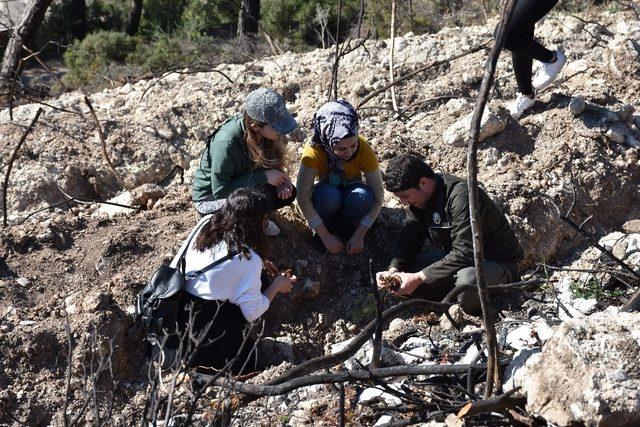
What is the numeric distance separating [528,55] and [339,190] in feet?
4.89

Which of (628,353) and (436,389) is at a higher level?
(628,353)

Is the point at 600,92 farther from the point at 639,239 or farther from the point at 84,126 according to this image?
the point at 84,126

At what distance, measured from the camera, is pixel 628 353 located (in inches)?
126

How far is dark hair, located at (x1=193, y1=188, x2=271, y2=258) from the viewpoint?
4.02m

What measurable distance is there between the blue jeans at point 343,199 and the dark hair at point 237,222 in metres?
0.86

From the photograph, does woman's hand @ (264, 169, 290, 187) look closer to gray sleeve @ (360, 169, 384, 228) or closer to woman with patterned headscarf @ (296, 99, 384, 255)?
woman with patterned headscarf @ (296, 99, 384, 255)

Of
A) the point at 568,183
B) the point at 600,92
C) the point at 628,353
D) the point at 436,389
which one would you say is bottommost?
the point at 436,389

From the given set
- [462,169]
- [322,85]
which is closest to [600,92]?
[462,169]

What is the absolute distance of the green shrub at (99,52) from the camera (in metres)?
13.3

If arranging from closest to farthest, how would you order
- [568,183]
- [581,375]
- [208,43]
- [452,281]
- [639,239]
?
[581,375] → [452,281] → [639,239] → [568,183] → [208,43]

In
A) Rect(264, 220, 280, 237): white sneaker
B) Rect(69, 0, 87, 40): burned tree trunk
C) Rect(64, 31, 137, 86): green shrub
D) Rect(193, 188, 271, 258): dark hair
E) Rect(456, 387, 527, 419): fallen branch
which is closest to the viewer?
Rect(456, 387, 527, 419): fallen branch

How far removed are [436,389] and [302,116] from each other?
3.08 meters

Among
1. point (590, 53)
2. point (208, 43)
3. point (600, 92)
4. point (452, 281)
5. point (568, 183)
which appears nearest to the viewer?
point (452, 281)

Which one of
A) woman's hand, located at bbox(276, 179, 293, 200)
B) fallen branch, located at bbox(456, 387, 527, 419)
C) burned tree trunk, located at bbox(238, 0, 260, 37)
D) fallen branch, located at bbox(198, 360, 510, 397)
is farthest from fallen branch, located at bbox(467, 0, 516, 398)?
burned tree trunk, located at bbox(238, 0, 260, 37)
